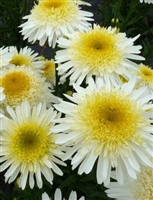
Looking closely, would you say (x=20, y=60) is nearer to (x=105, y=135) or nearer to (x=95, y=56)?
(x=95, y=56)

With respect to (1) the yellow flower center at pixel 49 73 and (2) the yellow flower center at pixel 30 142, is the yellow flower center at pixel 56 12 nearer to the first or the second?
(1) the yellow flower center at pixel 49 73

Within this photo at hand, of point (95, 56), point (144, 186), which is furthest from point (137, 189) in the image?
point (95, 56)

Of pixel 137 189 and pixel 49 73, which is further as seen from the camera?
pixel 49 73

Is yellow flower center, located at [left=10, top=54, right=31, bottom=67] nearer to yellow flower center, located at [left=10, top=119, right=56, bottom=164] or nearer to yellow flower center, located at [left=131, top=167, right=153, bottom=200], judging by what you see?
yellow flower center, located at [left=10, top=119, right=56, bottom=164]

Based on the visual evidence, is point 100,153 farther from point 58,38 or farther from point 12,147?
point 58,38

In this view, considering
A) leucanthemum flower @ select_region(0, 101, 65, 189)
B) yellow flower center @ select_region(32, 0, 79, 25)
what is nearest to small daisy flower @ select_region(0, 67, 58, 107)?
leucanthemum flower @ select_region(0, 101, 65, 189)

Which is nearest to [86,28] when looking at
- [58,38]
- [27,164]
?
[58,38]
